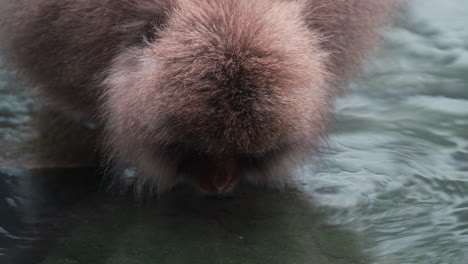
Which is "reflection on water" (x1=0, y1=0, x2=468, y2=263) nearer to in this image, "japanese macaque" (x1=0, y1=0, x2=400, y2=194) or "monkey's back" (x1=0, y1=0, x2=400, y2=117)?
"japanese macaque" (x1=0, y1=0, x2=400, y2=194)

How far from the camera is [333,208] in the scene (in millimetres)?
3441

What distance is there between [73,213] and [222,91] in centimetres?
108

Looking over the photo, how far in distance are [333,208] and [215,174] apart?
0.59 m

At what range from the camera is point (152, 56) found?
3000 millimetres

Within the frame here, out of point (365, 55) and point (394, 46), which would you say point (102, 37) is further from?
point (394, 46)

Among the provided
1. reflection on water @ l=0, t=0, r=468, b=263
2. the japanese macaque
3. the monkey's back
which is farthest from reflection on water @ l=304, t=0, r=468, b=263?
the monkey's back

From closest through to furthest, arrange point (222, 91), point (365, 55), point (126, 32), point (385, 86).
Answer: point (222, 91) < point (126, 32) < point (365, 55) < point (385, 86)

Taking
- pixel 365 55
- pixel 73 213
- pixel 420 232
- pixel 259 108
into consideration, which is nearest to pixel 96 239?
pixel 73 213

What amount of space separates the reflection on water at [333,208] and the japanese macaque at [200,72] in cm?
22

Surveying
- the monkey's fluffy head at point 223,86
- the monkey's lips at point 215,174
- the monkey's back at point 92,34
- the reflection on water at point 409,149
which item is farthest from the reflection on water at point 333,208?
the monkey's back at point 92,34

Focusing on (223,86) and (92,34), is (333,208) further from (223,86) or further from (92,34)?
(92,34)

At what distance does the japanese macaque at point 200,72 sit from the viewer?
2832 mm

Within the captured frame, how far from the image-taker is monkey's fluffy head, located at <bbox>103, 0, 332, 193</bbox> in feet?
9.22

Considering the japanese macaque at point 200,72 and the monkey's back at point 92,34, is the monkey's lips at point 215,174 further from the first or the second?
the monkey's back at point 92,34
